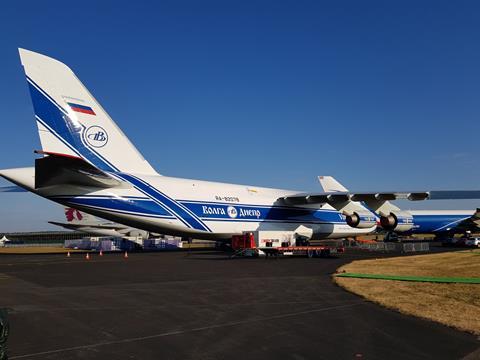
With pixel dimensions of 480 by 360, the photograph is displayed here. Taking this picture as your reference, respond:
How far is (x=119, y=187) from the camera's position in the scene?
27.5 metres

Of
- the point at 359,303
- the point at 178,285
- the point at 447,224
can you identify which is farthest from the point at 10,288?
the point at 447,224

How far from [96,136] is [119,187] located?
11.2 feet

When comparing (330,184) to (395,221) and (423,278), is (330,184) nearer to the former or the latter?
(395,221)

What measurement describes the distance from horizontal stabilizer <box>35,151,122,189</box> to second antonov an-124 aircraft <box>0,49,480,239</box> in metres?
0.05

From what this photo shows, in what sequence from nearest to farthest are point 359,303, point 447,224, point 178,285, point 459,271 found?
point 359,303, point 178,285, point 459,271, point 447,224

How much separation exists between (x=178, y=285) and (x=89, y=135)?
50.3ft

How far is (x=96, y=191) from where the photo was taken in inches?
1055

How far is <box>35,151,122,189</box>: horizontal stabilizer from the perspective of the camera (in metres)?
21.5

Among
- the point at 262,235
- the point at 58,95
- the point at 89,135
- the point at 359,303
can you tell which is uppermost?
the point at 58,95

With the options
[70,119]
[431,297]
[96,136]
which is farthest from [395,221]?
[70,119]

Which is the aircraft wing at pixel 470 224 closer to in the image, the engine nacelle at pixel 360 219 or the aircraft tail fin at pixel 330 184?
the aircraft tail fin at pixel 330 184

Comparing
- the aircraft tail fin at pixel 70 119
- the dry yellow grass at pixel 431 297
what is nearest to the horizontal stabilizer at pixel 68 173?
the aircraft tail fin at pixel 70 119

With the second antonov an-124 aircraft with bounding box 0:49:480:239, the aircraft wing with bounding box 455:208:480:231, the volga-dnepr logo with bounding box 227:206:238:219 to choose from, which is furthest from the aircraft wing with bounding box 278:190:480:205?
the aircraft wing with bounding box 455:208:480:231

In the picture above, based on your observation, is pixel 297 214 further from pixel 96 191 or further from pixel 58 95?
pixel 58 95
